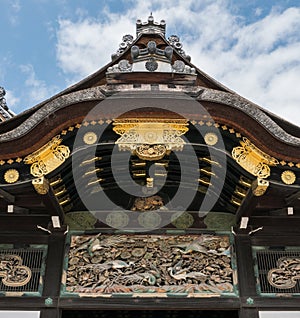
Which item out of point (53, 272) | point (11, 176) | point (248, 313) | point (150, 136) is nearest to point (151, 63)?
point (150, 136)

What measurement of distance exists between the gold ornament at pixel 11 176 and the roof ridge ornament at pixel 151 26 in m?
4.24

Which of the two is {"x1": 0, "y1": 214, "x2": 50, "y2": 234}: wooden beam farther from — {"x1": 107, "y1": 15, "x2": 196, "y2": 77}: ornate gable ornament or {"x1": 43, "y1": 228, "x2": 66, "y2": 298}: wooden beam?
{"x1": 107, "y1": 15, "x2": 196, "y2": 77}: ornate gable ornament

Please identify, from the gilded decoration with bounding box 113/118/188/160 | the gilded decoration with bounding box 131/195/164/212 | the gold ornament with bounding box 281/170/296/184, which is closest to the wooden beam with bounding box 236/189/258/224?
the gold ornament with bounding box 281/170/296/184

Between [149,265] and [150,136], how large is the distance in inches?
83.0

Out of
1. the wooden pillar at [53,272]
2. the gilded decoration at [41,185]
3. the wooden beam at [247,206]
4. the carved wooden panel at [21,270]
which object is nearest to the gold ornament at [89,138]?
the gilded decoration at [41,185]

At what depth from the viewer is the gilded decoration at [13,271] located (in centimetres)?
766

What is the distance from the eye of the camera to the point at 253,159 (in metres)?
7.26

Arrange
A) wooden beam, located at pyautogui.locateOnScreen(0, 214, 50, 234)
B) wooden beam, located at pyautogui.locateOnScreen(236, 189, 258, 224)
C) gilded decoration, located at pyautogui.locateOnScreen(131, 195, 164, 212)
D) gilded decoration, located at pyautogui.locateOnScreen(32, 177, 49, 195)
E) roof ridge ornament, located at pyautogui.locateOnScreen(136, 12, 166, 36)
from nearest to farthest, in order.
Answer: gilded decoration, located at pyautogui.locateOnScreen(32, 177, 49, 195), wooden beam, located at pyautogui.locateOnScreen(236, 189, 258, 224), wooden beam, located at pyautogui.locateOnScreen(0, 214, 50, 234), gilded decoration, located at pyautogui.locateOnScreen(131, 195, 164, 212), roof ridge ornament, located at pyautogui.locateOnScreen(136, 12, 166, 36)

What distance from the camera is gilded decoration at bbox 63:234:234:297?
25.1ft

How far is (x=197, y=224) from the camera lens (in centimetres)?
829

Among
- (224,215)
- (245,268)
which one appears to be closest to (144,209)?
(224,215)

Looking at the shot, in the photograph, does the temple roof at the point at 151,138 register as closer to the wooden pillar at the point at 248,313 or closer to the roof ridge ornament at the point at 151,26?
the wooden pillar at the point at 248,313

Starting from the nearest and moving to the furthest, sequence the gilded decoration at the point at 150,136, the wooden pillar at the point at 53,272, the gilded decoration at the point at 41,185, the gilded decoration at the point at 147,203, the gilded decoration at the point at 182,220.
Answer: the gilded decoration at the point at 41,185 < the gilded decoration at the point at 150,136 < the wooden pillar at the point at 53,272 < the gilded decoration at the point at 182,220 < the gilded decoration at the point at 147,203

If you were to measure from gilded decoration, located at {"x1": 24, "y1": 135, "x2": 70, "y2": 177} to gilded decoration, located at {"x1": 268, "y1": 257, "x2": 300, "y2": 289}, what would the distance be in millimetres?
3699
